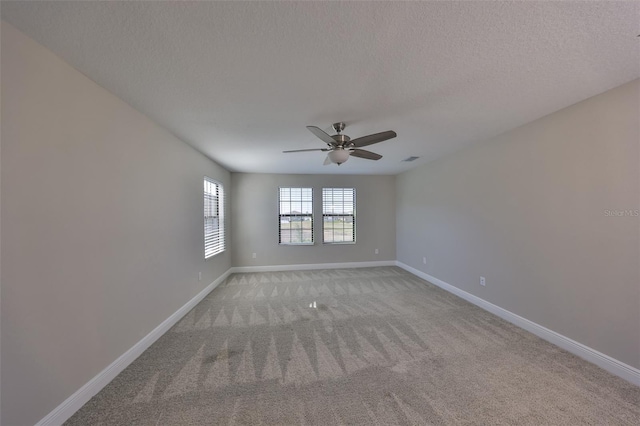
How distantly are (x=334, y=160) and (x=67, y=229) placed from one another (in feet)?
7.53

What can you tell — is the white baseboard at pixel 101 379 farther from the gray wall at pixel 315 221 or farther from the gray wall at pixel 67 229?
the gray wall at pixel 315 221

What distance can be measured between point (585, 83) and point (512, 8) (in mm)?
1327

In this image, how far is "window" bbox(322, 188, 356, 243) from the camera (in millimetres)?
5883

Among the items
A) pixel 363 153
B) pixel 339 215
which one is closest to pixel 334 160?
pixel 363 153

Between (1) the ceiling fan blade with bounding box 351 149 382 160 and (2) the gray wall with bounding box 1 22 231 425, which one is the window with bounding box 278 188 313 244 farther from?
(2) the gray wall with bounding box 1 22 231 425

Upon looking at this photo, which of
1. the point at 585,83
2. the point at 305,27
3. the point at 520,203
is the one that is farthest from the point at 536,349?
the point at 305,27

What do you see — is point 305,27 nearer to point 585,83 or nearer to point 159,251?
point 585,83

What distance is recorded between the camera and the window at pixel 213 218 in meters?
4.09

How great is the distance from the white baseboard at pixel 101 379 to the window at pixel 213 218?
1419 millimetres

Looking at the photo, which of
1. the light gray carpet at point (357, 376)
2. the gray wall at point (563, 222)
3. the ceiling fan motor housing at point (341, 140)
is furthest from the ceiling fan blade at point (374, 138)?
the light gray carpet at point (357, 376)

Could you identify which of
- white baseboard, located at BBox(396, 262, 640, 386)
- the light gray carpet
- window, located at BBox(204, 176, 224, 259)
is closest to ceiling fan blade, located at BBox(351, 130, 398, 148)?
the light gray carpet

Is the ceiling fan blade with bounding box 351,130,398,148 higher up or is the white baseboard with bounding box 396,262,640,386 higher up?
the ceiling fan blade with bounding box 351,130,398,148

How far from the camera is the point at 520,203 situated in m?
2.77

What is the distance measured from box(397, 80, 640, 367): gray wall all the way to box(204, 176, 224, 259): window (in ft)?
13.9
